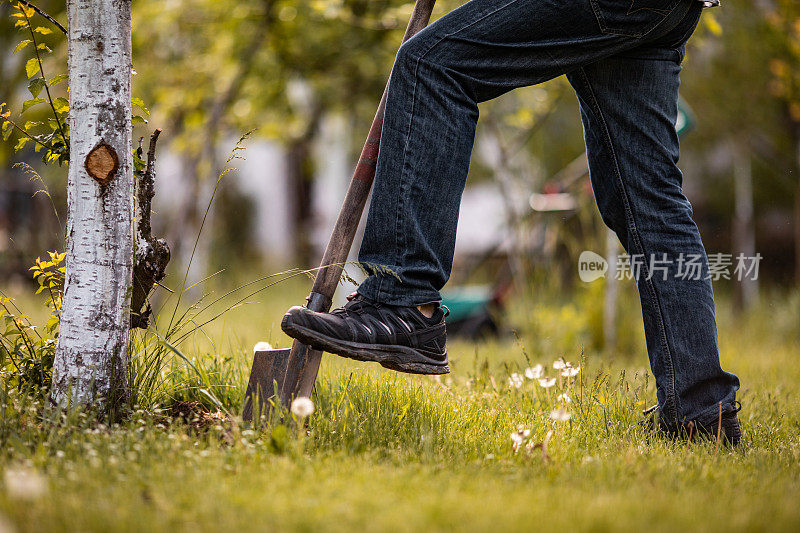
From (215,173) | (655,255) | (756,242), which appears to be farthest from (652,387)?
(756,242)

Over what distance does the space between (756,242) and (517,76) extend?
962cm

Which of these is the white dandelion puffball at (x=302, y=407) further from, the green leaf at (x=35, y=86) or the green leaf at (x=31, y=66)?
the green leaf at (x=31, y=66)

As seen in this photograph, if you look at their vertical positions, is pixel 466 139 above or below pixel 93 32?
below

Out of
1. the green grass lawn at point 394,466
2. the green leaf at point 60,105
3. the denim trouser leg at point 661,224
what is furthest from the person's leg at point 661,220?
the green leaf at point 60,105

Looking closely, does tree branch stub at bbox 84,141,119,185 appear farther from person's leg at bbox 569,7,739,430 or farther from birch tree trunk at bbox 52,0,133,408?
person's leg at bbox 569,7,739,430

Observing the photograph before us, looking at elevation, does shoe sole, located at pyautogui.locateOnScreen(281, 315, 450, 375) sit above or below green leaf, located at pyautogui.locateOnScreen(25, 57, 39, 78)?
below

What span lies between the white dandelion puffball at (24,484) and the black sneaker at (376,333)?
0.60 metres

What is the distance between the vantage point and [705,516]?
1288 mm

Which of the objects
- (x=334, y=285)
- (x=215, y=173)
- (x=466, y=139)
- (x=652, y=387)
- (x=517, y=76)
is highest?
(x=215, y=173)

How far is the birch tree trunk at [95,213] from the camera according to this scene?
179 cm

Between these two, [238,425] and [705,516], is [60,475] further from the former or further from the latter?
[705,516]

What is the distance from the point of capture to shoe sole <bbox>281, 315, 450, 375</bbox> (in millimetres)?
1693

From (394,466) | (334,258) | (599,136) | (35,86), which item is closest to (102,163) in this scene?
(35,86)

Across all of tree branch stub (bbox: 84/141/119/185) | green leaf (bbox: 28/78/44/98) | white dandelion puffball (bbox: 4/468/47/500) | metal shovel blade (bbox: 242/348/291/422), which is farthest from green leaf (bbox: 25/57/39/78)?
white dandelion puffball (bbox: 4/468/47/500)
